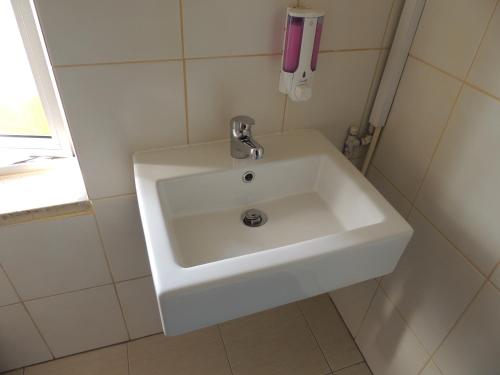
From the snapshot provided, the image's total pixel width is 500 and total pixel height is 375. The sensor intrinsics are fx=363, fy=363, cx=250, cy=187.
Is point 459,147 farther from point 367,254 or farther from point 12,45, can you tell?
point 12,45

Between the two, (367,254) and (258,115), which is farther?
(258,115)

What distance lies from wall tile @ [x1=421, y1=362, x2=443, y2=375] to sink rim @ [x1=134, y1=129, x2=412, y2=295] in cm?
52

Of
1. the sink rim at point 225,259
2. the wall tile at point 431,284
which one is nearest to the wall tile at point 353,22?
the sink rim at point 225,259

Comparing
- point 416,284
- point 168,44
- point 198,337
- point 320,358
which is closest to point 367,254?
point 416,284

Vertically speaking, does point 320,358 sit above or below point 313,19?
below

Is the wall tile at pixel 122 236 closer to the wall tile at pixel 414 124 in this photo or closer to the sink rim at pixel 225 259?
the sink rim at pixel 225 259

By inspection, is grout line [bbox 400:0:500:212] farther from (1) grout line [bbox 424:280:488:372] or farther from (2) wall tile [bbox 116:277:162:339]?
(2) wall tile [bbox 116:277:162:339]

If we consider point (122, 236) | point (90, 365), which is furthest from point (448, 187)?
point (90, 365)

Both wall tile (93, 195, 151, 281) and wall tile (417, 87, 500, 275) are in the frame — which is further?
wall tile (93, 195, 151, 281)

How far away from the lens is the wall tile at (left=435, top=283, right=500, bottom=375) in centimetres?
81

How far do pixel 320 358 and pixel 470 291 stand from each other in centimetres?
71

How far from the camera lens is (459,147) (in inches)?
33.4

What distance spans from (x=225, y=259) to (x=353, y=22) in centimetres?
66

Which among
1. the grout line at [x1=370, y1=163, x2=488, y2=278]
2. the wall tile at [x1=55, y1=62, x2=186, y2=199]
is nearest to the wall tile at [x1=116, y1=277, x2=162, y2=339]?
the wall tile at [x1=55, y1=62, x2=186, y2=199]
